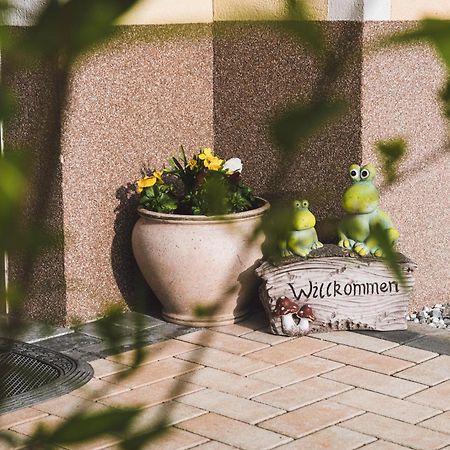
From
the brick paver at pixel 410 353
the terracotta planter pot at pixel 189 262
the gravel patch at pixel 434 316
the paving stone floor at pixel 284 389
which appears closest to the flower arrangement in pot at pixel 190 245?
the terracotta planter pot at pixel 189 262

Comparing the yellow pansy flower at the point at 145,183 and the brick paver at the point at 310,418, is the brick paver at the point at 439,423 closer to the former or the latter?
the brick paver at the point at 310,418

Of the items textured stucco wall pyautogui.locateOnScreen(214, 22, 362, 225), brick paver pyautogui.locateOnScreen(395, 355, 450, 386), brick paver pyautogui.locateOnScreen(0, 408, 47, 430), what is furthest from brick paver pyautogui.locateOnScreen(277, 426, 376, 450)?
textured stucco wall pyautogui.locateOnScreen(214, 22, 362, 225)

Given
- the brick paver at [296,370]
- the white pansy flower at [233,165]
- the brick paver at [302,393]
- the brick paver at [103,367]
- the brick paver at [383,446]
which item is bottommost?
the brick paver at [383,446]

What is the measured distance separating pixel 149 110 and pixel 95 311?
0.97 metres

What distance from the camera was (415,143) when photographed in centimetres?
523

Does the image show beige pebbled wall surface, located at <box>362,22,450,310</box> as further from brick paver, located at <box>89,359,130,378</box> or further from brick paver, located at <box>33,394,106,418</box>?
brick paver, located at <box>33,394,106,418</box>

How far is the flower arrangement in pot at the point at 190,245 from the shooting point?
15.9 feet

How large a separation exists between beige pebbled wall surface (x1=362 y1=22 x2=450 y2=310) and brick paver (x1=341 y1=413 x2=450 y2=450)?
146 cm

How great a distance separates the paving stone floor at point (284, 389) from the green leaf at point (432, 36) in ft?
9.08

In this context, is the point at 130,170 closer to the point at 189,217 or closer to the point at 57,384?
the point at 189,217

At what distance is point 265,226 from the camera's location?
Answer: 0.57 meters

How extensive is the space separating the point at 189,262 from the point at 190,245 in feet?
0.27

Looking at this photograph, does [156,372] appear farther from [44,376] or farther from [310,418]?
[310,418]

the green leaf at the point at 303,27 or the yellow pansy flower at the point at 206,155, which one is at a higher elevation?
the green leaf at the point at 303,27
